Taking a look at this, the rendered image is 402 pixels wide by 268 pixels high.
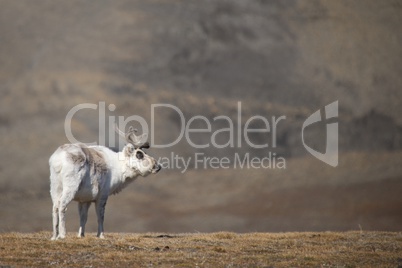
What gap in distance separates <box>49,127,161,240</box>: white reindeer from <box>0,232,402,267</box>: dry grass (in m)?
1.60

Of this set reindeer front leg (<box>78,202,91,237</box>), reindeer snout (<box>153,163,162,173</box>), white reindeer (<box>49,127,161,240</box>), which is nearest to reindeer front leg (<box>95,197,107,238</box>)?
white reindeer (<box>49,127,161,240</box>)

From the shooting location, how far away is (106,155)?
97.9ft

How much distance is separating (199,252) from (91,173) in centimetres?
560

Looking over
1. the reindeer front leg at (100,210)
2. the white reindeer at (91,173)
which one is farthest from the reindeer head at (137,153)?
the reindeer front leg at (100,210)

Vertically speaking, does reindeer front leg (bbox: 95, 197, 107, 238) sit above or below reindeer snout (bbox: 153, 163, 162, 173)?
below

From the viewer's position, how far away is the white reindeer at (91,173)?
87.5 ft

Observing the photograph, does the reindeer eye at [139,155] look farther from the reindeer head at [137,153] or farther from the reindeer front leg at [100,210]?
the reindeer front leg at [100,210]

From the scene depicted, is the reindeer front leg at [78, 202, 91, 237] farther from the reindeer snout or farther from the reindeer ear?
the reindeer snout

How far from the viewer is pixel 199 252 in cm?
2469

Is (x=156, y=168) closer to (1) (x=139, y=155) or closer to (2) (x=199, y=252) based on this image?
(1) (x=139, y=155)

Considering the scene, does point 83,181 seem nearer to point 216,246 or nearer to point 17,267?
point 216,246

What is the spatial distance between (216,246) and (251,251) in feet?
4.11

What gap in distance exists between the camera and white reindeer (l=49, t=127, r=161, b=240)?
2667cm

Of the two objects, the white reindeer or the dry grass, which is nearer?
the dry grass
